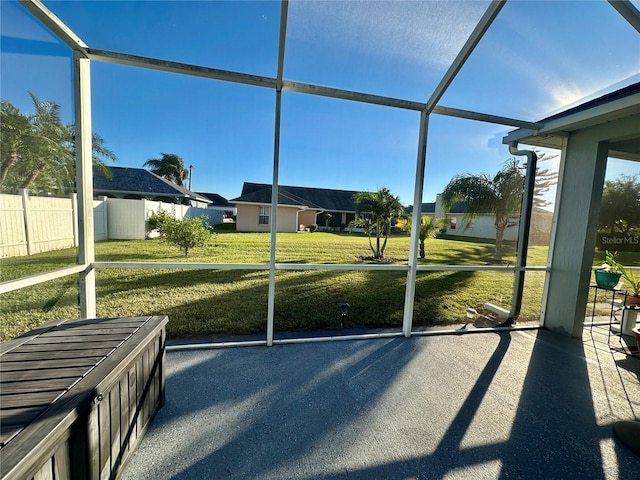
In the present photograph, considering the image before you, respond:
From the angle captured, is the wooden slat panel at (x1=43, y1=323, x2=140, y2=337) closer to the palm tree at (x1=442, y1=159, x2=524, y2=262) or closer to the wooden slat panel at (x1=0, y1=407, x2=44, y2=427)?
the wooden slat panel at (x1=0, y1=407, x2=44, y2=427)

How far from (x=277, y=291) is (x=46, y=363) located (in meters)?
3.77

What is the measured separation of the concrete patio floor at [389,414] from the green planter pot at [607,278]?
2.85 ft

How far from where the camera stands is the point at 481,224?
14.6ft

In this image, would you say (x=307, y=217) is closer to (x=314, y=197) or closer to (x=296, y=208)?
(x=296, y=208)

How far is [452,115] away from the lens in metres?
3.18

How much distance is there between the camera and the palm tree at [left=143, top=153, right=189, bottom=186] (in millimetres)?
4242

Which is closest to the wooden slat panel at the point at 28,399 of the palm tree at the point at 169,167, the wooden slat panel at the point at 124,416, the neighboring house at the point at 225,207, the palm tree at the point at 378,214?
the wooden slat panel at the point at 124,416

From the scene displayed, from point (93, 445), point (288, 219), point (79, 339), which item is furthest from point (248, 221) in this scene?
point (93, 445)

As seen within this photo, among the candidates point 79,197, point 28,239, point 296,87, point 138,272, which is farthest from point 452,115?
point 138,272

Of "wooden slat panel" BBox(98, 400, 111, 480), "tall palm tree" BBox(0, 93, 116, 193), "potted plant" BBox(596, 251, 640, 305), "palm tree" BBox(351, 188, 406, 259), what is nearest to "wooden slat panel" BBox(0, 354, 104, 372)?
"wooden slat panel" BBox(98, 400, 111, 480)

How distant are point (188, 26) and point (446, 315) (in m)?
4.78

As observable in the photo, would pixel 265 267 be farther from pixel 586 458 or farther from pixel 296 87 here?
pixel 586 458

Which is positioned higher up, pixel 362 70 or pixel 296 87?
pixel 362 70

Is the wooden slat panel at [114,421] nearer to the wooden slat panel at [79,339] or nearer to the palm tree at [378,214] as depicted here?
the wooden slat panel at [79,339]
